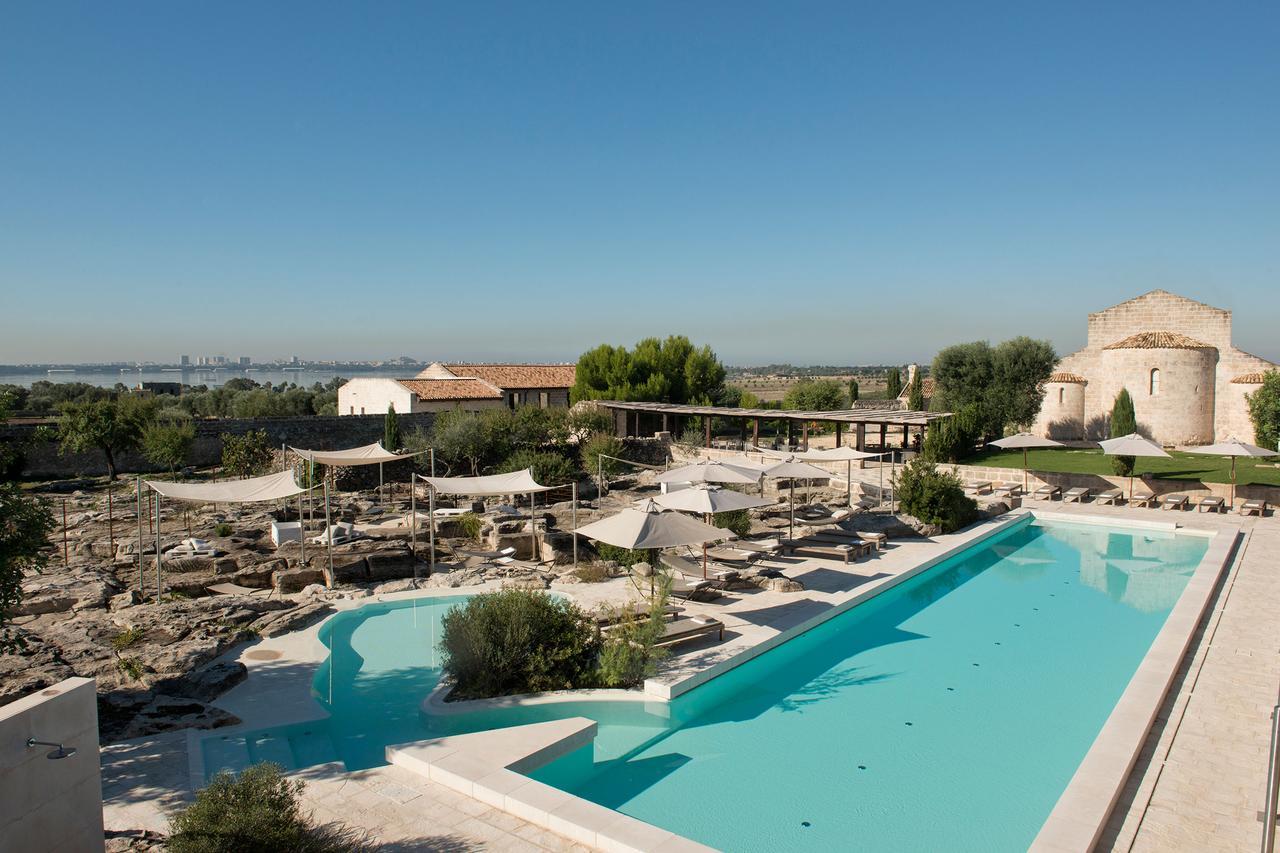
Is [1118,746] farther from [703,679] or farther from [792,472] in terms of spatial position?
[792,472]

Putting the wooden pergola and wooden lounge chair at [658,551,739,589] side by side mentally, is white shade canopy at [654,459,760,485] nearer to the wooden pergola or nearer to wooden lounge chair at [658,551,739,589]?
wooden lounge chair at [658,551,739,589]

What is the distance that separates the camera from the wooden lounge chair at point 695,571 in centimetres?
1202

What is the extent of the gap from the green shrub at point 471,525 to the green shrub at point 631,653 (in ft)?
26.2

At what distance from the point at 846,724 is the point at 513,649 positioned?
11.9 feet

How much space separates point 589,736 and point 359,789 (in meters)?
2.11

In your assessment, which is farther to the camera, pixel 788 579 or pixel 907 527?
pixel 907 527

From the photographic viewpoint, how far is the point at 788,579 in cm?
1282

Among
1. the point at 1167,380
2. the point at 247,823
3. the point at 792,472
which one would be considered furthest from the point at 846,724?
the point at 1167,380

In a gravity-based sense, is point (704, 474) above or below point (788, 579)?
above

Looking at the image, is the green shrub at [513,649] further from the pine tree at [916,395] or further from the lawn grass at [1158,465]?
the pine tree at [916,395]

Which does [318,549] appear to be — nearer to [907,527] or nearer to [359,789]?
[359,789]

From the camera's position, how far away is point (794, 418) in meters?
30.2

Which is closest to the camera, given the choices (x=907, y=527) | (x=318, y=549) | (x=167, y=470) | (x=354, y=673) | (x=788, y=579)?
(x=354, y=673)

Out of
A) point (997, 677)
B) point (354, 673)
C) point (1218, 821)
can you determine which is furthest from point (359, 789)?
point (997, 677)
